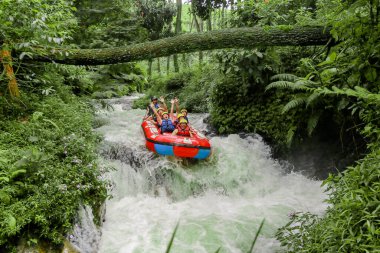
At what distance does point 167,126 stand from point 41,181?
14.2 ft

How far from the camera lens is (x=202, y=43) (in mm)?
6203

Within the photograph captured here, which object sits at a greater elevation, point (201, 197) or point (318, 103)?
point (318, 103)

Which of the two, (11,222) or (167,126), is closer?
(11,222)

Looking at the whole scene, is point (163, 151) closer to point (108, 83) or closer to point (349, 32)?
point (349, 32)

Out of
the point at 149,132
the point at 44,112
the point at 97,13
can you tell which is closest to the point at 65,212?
the point at 44,112

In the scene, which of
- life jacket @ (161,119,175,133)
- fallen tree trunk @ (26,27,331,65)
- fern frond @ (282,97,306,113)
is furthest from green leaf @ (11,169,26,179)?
fern frond @ (282,97,306,113)

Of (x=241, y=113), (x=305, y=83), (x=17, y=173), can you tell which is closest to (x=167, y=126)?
(x=241, y=113)

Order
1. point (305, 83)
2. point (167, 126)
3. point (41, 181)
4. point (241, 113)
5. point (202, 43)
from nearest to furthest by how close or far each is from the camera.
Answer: point (305, 83) → point (41, 181) → point (202, 43) → point (167, 126) → point (241, 113)

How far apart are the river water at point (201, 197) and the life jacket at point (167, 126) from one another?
77 cm

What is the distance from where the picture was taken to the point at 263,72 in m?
8.26

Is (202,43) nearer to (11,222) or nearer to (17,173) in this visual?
(17,173)

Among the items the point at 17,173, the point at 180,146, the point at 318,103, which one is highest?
the point at 318,103

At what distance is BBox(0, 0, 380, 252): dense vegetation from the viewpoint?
2.97m

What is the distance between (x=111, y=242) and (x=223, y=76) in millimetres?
5933
